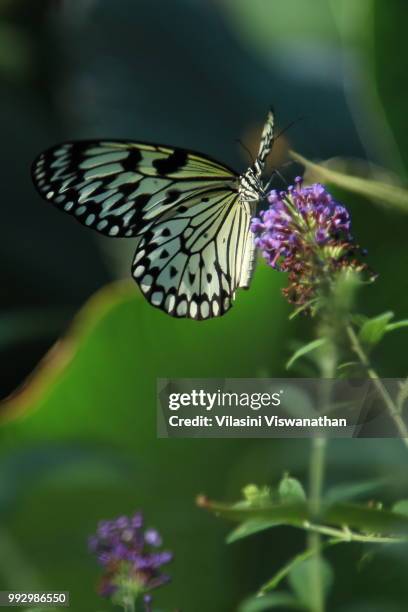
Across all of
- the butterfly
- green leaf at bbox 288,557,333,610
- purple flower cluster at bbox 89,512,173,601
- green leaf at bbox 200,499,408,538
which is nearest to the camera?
green leaf at bbox 200,499,408,538

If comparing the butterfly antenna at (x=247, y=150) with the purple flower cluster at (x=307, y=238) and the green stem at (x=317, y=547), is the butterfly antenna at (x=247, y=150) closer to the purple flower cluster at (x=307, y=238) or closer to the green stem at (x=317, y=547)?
the purple flower cluster at (x=307, y=238)

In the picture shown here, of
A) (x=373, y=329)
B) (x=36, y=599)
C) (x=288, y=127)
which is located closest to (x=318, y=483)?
(x=373, y=329)

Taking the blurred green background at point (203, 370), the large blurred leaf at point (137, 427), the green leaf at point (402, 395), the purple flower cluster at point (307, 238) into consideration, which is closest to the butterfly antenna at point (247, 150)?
the blurred green background at point (203, 370)

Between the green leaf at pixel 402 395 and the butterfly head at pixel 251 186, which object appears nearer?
the green leaf at pixel 402 395

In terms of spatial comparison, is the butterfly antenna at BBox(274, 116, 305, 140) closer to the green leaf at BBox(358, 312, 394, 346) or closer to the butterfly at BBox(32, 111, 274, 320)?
the butterfly at BBox(32, 111, 274, 320)

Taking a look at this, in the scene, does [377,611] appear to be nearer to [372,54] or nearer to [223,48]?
[372,54]

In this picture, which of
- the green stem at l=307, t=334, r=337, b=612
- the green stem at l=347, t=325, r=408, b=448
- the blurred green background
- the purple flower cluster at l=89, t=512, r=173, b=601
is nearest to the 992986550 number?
the blurred green background
